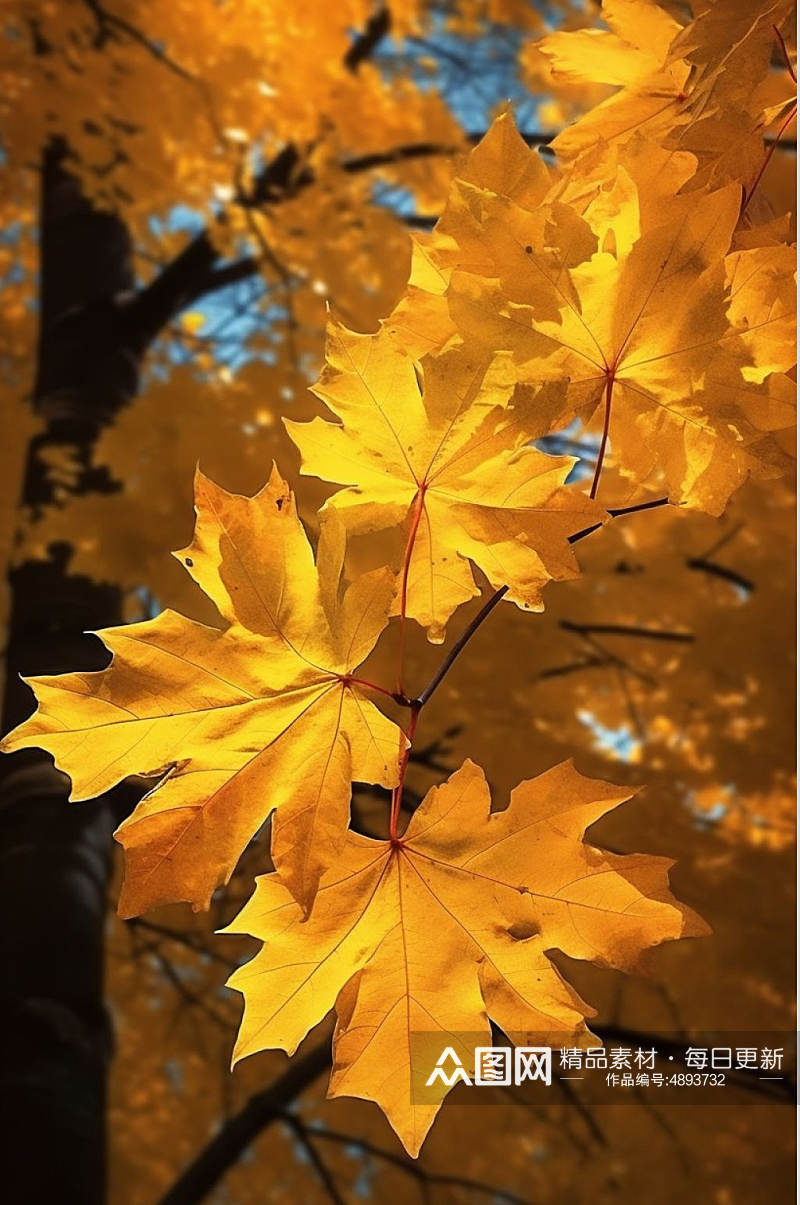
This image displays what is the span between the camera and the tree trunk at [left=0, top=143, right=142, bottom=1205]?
1.40 meters

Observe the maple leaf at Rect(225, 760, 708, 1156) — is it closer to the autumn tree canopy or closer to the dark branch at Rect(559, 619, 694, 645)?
the autumn tree canopy

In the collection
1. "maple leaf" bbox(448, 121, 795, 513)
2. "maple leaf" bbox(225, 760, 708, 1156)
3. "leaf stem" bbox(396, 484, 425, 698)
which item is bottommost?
"maple leaf" bbox(225, 760, 708, 1156)

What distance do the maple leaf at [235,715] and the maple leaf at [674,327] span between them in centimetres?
10

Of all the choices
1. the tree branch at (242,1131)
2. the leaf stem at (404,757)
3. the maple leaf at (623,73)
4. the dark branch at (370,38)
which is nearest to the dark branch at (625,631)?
the tree branch at (242,1131)

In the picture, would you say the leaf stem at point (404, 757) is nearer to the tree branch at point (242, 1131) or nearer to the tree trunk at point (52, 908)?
the tree trunk at point (52, 908)

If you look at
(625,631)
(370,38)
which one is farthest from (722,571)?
(370,38)

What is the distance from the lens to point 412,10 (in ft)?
8.02

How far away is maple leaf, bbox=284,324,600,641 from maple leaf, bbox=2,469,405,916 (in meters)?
0.03

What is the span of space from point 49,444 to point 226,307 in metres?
1.06

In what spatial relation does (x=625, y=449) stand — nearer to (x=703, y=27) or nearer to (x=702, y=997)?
(x=703, y=27)

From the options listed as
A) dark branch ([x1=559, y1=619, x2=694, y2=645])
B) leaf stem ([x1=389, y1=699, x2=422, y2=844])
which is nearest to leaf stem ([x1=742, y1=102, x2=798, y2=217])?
leaf stem ([x1=389, y1=699, x2=422, y2=844])

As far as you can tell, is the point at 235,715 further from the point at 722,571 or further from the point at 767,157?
the point at 722,571

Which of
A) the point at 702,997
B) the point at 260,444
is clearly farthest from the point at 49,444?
the point at 702,997

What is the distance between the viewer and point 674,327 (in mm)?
357
